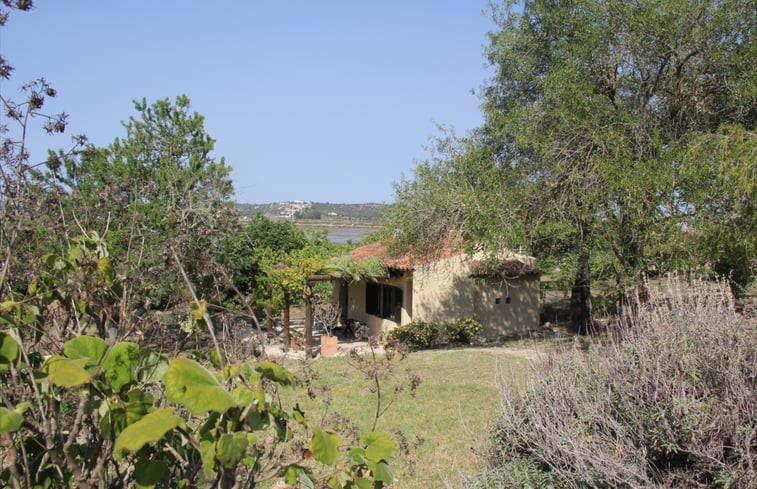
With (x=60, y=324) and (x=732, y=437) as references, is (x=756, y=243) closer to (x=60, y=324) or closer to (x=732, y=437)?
(x=732, y=437)

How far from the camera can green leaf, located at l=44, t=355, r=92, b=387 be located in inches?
57.1

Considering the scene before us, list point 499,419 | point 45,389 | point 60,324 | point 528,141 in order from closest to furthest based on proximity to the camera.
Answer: point 45,389
point 60,324
point 499,419
point 528,141

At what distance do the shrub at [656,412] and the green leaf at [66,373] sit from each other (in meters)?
3.26

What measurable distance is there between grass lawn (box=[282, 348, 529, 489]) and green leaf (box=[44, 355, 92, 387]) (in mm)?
3188

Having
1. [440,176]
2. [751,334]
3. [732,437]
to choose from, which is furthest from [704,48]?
[732,437]

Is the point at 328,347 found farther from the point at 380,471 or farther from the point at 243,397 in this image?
the point at 243,397

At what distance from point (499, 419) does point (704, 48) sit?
32.2 feet

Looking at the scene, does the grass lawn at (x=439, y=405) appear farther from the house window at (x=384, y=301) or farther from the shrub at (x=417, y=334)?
the house window at (x=384, y=301)

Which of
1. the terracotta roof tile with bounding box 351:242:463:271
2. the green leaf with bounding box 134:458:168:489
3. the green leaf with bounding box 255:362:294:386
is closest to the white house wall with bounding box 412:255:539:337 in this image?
the terracotta roof tile with bounding box 351:242:463:271

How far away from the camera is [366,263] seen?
55.7ft

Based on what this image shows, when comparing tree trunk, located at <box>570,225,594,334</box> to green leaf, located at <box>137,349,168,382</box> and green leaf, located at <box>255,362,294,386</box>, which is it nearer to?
green leaf, located at <box>137,349,168,382</box>

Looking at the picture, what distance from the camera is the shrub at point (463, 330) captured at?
59.2 ft

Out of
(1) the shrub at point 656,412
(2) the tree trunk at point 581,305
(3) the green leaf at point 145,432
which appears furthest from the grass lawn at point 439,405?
(2) the tree trunk at point 581,305

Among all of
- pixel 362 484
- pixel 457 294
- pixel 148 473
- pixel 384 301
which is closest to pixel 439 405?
pixel 362 484
